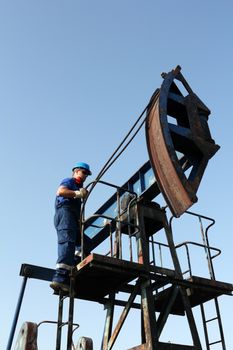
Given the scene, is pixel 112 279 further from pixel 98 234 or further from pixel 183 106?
pixel 183 106

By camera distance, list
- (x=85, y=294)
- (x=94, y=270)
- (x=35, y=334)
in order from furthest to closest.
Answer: (x=85, y=294) < (x=94, y=270) < (x=35, y=334)

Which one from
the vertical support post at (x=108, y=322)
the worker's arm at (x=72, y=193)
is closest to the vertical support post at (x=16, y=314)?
the vertical support post at (x=108, y=322)

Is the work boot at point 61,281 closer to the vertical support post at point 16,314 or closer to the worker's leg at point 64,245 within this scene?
the worker's leg at point 64,245

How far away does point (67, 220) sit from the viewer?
6762mm

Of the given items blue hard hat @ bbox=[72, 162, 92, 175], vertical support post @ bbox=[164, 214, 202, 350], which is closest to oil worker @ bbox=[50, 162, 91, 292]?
blue hard hat @ bbox=[72, 162, 92, 175]

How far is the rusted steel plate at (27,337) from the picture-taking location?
14.7 feet

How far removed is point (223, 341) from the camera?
6797 mm

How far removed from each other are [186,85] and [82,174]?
2.57 metres

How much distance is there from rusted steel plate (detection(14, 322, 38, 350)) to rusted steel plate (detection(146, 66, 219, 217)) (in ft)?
9.29

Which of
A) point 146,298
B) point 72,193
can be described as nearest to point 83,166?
point 72,193

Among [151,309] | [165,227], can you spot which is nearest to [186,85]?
[165,227]

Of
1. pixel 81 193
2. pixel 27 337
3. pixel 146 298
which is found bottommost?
pixel 27 337

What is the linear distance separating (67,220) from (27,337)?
2466 millimetres

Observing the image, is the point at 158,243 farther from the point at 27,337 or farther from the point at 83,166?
the point at 27,337
